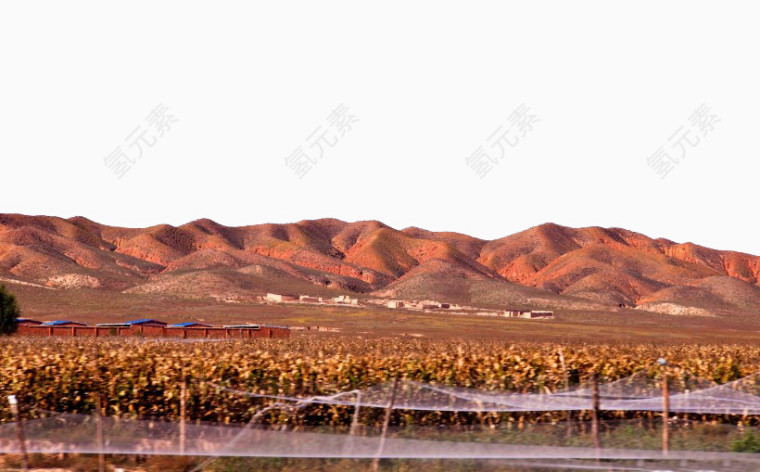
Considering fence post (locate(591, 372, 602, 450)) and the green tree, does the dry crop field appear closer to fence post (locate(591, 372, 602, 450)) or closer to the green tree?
fence post (locate(591, 372, 602, 450))

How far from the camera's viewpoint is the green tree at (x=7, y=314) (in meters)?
66.8

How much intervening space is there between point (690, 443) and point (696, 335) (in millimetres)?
→ 94890

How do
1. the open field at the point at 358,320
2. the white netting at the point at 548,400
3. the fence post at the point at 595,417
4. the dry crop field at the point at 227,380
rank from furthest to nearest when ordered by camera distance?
the open field at the point at 358,320
the dry crop field at the point at 227,380
the white netting at the point at 548,400
the fence post at the point at 595,417

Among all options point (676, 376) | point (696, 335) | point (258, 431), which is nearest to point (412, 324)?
point (696, 335)

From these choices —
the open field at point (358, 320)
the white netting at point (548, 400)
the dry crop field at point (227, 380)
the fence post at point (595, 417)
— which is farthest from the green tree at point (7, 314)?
the fence post at point (595, 417)

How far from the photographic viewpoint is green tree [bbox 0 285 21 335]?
219 ft

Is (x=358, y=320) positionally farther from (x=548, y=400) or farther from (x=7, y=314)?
(x=548, y=400)

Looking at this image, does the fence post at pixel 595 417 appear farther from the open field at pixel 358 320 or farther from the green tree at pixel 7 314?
the open field at pixel 358 320

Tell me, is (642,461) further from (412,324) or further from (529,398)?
(412,324)

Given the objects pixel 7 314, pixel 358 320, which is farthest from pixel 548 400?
pixel 358 320

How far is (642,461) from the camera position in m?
14.3

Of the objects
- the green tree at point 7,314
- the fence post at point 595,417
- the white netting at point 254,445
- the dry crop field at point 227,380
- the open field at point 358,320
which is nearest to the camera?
the white netting at point 254,445

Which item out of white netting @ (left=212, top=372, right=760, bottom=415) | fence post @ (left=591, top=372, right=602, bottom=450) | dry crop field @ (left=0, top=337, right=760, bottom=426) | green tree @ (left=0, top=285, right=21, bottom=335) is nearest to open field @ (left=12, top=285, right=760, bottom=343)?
green tree @ (left=0, top=285, right=21, bottom=335)

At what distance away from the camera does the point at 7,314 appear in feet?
221
